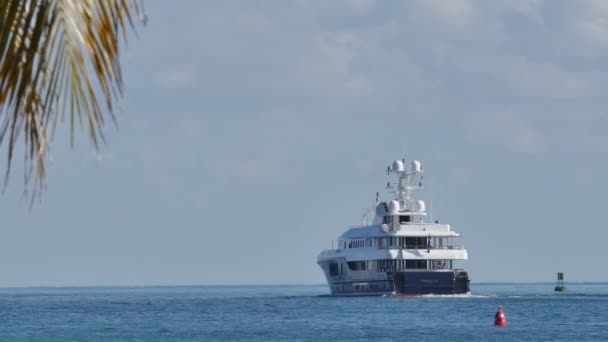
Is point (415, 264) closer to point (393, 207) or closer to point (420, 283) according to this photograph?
point (420, 283)

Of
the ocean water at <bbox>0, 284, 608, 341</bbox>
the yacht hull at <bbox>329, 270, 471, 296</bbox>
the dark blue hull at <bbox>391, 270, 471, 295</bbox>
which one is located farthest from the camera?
the yacht hull at <bbox>329, 270, 471, 296</bbox>

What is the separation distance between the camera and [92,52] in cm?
573

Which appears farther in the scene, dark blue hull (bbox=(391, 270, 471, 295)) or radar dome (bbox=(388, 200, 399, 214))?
radar dome (bbox=(388, 200, 399, 214))

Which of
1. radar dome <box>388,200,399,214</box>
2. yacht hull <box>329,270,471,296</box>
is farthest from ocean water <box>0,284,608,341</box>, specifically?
radar dome <box>388,200,399,214</box>

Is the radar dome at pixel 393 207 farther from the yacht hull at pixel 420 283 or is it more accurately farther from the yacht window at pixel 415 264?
the yacht hull at pixel 420 283

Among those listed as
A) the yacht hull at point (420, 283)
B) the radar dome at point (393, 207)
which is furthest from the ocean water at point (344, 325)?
the radar dome at point (393, 207)

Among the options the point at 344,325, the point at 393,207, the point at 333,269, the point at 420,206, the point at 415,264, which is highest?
the point at 420,206

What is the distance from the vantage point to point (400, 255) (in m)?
117

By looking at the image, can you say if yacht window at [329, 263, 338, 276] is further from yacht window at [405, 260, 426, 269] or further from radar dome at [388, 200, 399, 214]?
yacht window at [405, 260, 426, 269]

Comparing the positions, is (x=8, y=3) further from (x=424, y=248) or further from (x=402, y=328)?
(x=424, y=248)

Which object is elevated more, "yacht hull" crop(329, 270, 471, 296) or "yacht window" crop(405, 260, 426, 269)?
"yacht window" crop(405, 260, 426, 269)

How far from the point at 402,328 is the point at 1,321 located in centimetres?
3374

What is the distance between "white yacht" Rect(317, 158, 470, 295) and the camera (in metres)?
115

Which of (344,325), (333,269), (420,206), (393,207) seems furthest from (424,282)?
(344,325)
